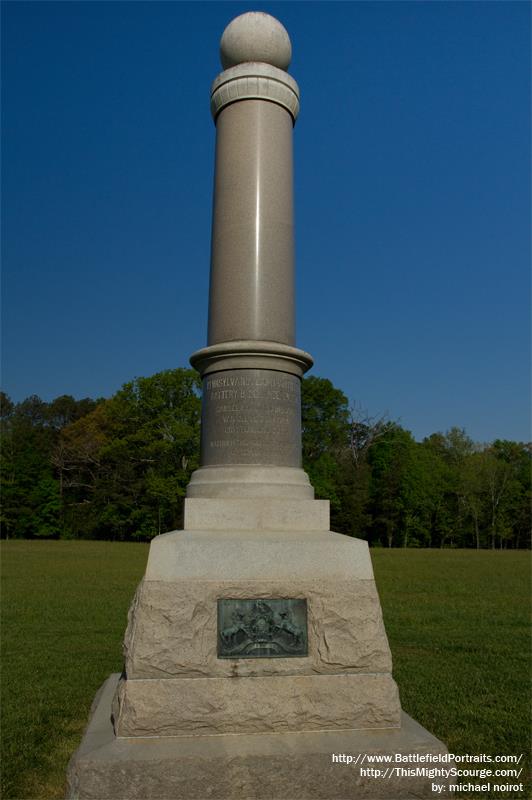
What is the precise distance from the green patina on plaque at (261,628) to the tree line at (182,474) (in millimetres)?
31895

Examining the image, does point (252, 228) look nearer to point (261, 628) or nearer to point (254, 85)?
point (254, 85)

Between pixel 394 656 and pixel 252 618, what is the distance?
499cm

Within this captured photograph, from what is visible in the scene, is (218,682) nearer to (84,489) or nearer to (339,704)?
(339,704)

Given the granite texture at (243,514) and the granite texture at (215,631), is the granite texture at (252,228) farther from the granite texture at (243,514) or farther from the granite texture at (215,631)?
the granite texture at (215,631)

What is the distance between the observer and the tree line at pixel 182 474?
38156 mm

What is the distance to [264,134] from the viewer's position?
18.9 feet

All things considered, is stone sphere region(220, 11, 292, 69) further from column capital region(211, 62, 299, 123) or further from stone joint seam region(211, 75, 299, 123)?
stone joint seam region(211, 75, 299, 123)

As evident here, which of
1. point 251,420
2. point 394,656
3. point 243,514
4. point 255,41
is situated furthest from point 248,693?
point 255,41

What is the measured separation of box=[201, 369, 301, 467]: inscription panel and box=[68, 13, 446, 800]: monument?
0.04 feet

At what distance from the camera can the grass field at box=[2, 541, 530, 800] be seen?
541 centimetres

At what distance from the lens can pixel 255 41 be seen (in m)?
5.88

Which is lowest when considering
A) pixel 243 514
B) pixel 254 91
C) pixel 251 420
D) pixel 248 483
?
pixel 243 514

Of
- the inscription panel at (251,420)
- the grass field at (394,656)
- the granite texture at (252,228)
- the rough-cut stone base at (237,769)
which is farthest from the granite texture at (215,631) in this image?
the granite texture at (252,228)

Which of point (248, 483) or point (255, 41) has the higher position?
point (255, 41)
